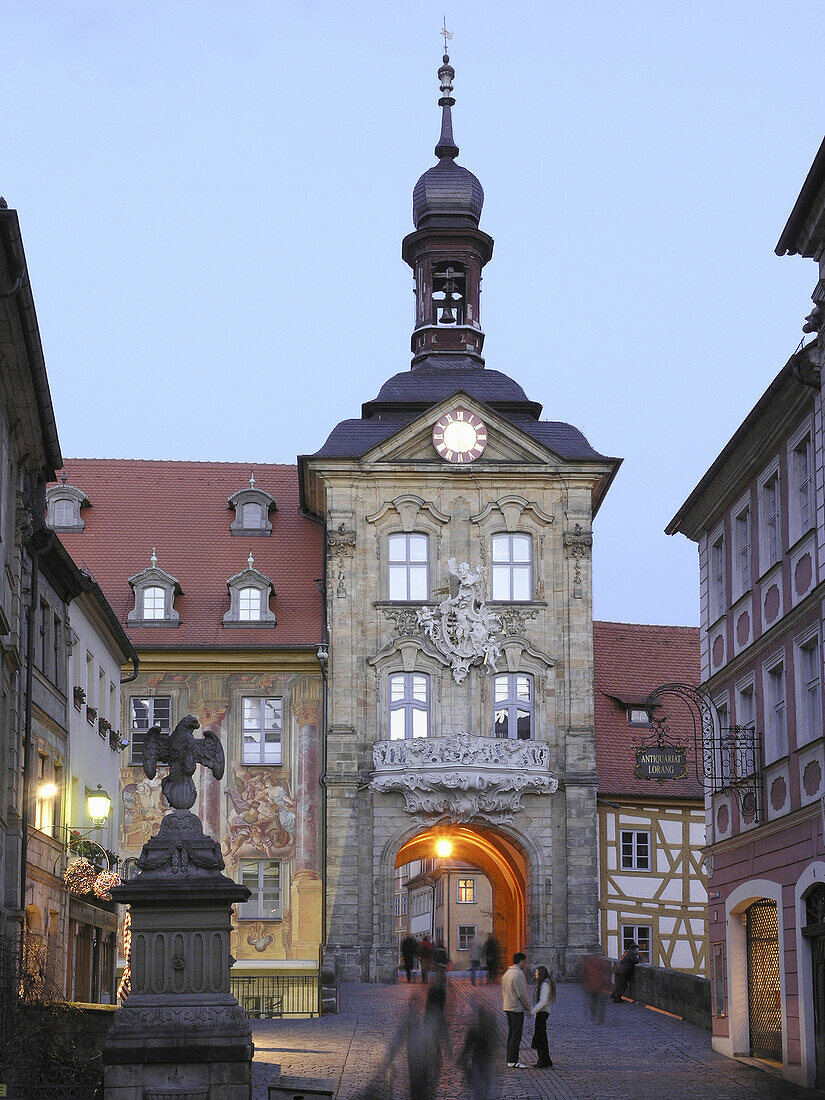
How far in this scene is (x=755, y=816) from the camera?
2644 cm

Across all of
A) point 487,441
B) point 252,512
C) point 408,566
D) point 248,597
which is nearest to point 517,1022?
point 408,566

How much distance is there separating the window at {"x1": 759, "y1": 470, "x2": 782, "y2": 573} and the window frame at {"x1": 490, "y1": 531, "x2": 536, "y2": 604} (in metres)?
19.7

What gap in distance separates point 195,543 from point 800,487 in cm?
2830

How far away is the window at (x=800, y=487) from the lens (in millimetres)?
24469

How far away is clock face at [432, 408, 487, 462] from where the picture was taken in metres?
46.9

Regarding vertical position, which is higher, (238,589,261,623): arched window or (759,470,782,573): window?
(238,589,261,623): arched window

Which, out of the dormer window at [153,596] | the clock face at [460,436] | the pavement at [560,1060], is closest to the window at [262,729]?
the dormer window at [153,596]

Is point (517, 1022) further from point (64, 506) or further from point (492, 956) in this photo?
point (64, 506)

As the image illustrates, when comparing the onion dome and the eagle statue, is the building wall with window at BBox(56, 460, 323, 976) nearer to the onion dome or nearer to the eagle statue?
the onion dome

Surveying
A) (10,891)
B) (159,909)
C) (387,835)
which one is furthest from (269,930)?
(159,909)

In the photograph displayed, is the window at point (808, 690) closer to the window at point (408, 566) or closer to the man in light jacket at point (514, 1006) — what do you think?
the man in light jacket at point (514, 1006)

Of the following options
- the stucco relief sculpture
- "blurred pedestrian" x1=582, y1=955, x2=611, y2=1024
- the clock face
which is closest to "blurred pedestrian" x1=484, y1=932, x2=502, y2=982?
"blurred pedestrian" x1=582, y1=955, x2=611, y2=1024

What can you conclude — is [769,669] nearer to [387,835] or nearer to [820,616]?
[820,616]

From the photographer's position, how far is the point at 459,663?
4588cm
